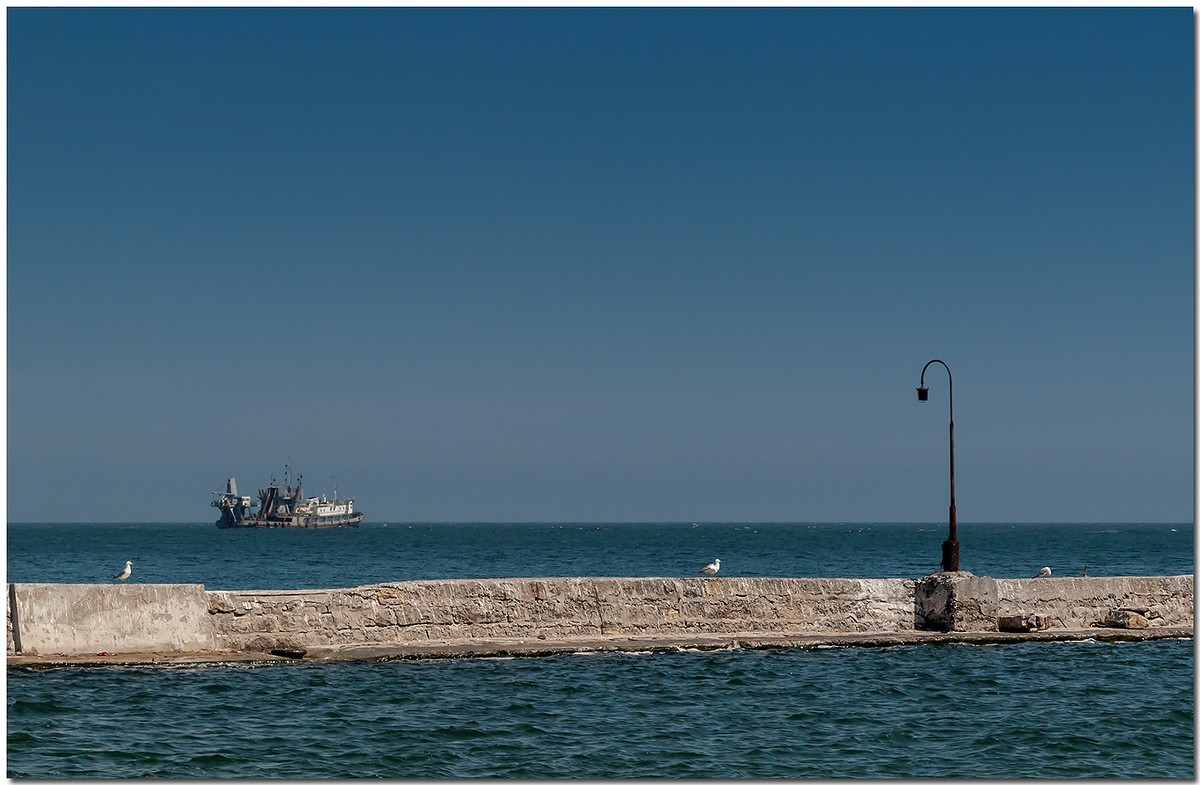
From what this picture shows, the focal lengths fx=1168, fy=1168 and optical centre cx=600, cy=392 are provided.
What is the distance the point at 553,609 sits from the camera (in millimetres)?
16562

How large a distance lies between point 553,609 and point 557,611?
0.21 ft

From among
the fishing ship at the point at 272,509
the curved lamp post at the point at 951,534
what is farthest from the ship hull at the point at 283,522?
the curved lamp post at the point at 951,534

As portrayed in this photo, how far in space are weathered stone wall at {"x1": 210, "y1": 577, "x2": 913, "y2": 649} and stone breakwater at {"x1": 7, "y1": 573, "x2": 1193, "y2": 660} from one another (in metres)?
0.02

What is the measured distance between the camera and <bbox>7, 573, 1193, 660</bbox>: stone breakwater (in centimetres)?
1456

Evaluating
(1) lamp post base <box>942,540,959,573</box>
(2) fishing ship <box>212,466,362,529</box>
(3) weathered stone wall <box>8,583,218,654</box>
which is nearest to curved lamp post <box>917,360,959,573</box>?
(1) lamp post base <box>942,540,959,573</box>

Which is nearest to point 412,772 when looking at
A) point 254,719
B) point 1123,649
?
point 254,719

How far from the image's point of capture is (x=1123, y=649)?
17.2m

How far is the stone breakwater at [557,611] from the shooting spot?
47.8ft

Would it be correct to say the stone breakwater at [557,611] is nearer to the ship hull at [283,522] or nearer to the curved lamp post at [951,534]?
the curved lamp post at [951,534]

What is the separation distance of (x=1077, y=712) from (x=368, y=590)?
9051mm

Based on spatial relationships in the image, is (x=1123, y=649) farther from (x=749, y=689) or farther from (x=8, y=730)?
(x=8, y=730)

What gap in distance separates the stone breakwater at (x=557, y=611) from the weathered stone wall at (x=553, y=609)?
0.6 inches

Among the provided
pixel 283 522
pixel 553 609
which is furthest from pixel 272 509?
pixel 553 609

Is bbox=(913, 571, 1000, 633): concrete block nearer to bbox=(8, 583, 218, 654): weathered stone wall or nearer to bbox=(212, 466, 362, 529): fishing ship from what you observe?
bbox=(8, 583, 218, 654): weathered stone wall
